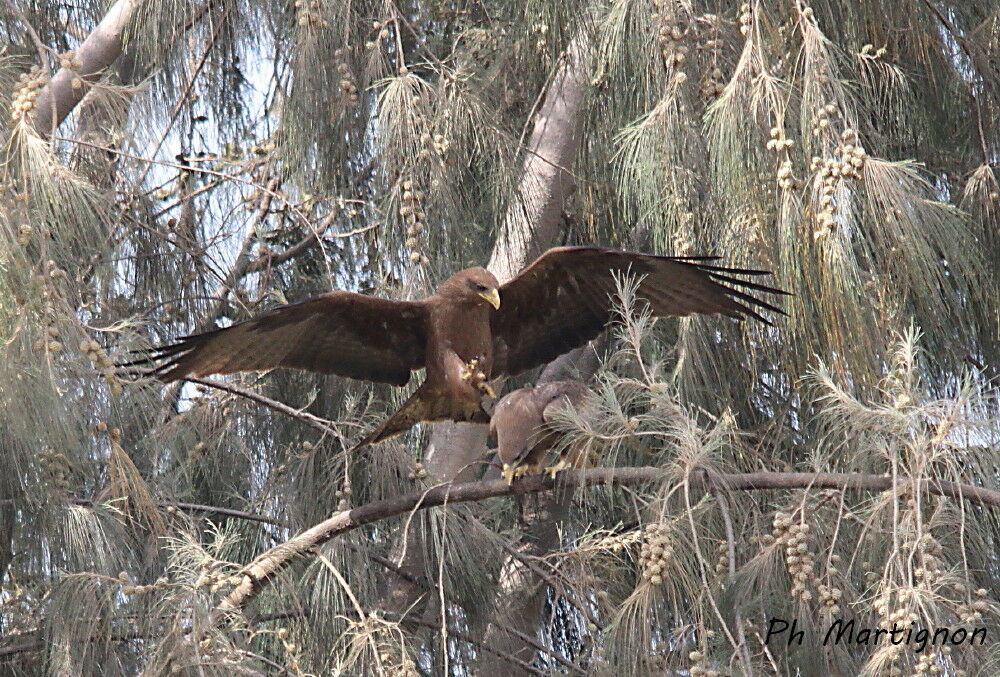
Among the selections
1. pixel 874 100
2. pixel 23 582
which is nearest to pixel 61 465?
pixel 23 582

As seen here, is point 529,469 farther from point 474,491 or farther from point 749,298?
point 749,298

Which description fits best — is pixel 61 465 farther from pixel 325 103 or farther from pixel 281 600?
pixel 325 103

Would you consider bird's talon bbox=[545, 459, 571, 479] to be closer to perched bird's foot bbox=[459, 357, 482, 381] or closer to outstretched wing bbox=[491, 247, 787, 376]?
outstretched wing bbox=[491, 247, 787, 376]

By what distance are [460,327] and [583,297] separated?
0.43 m

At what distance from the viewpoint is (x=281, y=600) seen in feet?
12.3

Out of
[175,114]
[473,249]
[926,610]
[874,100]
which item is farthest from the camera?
[175,114]

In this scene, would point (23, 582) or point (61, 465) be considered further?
point (23, 582)

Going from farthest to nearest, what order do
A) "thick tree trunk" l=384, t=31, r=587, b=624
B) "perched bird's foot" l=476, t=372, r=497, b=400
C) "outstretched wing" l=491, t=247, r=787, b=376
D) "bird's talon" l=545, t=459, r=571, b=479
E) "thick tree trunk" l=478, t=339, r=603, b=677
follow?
"thick tree trunk" l=384, t=31, r=587, b=624, "thick tree trunk" l=478, t=339, r=603, b=677, "perched bird's foot" l=476, t=372, r=497, b=400, "outstretched wing" l=491, t=247, r=787, b=376, "bird's talon" l=545, t=459, r=571, b=479

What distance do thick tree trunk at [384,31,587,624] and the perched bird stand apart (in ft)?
2.69

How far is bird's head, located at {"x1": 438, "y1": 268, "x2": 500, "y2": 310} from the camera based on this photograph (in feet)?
12.2

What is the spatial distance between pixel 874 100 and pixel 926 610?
2160 millimetres

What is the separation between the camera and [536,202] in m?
4.30

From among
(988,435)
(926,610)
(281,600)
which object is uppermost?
(988,435)

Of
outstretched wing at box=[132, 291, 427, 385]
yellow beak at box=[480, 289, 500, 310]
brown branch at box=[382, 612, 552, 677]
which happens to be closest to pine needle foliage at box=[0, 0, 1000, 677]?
brown branch at box=[382, 612, 552, 677]
